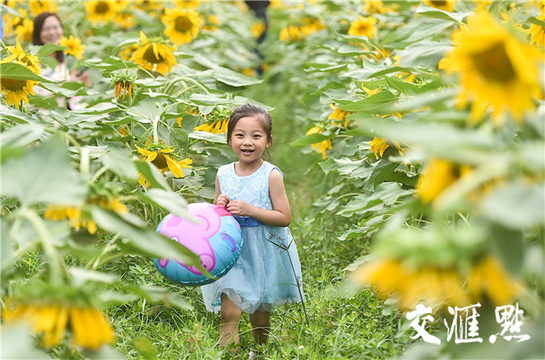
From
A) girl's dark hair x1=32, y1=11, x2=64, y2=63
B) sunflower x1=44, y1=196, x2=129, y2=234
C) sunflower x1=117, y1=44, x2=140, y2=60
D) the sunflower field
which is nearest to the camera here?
the sunflower field

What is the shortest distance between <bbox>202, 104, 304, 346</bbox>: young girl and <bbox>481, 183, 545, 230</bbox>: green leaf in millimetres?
1265

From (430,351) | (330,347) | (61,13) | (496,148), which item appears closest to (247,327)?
(330,347)

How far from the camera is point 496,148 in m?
0.92

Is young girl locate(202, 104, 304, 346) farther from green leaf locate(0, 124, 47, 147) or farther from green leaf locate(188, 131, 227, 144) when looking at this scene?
green leaf locate(0, 124, 47, 147)

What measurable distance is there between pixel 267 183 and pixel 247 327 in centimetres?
47

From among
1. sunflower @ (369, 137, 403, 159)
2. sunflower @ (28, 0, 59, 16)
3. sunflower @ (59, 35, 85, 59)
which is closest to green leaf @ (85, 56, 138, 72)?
sunflower @ (59, 35, 85, 59)

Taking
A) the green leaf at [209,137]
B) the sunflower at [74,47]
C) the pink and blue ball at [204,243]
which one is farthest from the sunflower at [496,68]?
the sunflower at [74,47]

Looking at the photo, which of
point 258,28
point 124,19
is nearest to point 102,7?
point 124,19

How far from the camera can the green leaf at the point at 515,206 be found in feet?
2.63

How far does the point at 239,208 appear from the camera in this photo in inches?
80.7

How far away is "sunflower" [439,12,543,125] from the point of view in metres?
0.91

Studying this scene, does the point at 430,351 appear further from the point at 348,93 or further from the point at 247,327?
the point at 348,93

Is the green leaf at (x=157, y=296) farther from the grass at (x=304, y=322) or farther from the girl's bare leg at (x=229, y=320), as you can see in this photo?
the girl's bare leg at (x=229, y=320)

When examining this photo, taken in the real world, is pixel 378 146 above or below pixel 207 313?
above
